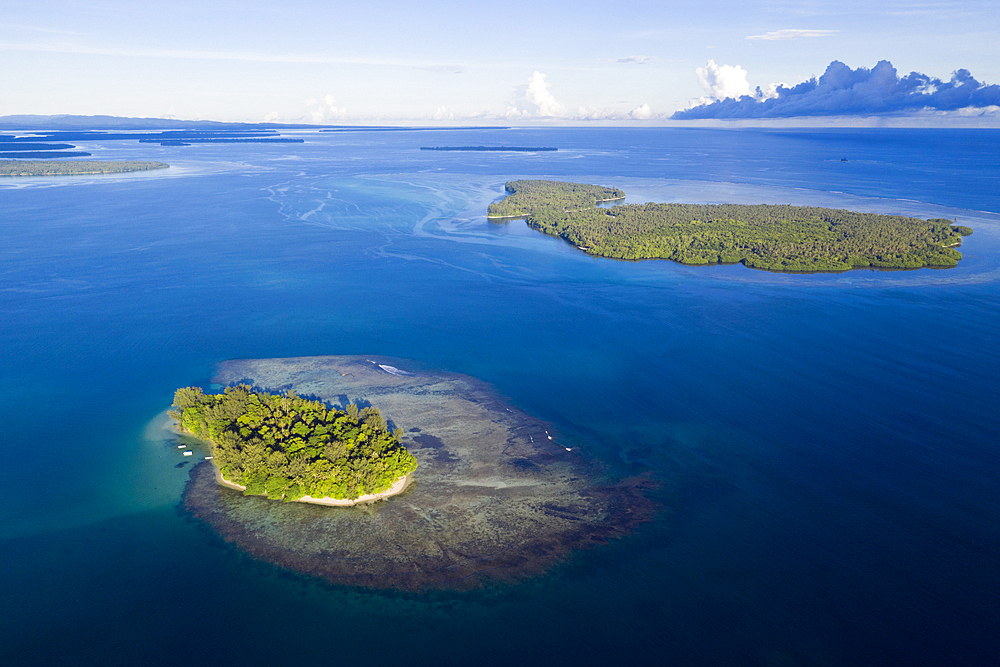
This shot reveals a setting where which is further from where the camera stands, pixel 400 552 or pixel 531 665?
pixel 400 552

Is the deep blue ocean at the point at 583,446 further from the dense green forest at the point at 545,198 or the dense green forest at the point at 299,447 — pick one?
the dense green forest at the point at 545,198

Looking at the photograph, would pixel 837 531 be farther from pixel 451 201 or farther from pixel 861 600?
pixel 451 201

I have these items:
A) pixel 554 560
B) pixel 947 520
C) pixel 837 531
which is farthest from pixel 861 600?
pixel 554 560

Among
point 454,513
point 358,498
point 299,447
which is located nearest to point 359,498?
point 358,498

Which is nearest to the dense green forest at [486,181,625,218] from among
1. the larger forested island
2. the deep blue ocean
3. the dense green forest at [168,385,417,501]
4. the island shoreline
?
the larger forested island

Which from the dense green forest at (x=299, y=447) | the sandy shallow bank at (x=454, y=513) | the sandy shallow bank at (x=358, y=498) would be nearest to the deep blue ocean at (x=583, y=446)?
the sandy shallow bank at (x=454, y=513)

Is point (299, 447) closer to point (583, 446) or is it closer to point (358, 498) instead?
point (358, 498)

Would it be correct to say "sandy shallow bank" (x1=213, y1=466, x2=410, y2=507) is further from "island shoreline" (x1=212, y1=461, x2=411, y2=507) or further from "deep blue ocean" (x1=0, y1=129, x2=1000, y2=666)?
"deep blue ocean" (x1=0, y1=129, x2=1000, y2=666)
